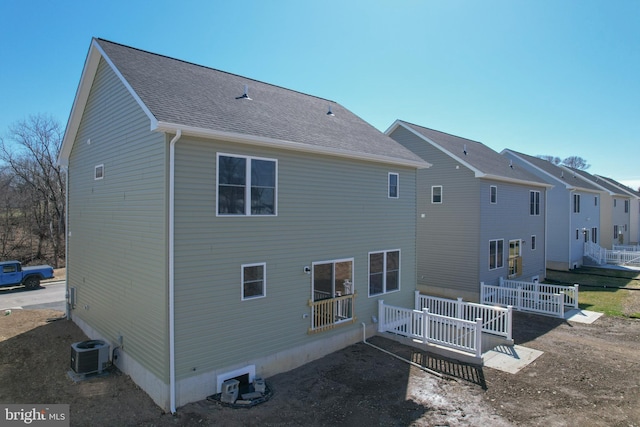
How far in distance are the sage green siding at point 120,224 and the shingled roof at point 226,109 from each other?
0.47 metres

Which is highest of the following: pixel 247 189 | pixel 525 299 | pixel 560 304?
pixel 247 189

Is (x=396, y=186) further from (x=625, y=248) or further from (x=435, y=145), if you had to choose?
(x=625, y=248)

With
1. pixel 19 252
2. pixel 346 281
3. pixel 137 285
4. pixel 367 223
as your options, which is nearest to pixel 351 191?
pixel 367 223

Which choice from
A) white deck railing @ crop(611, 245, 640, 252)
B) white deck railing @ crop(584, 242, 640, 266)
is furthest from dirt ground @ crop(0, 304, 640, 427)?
white deck railing @ crop(611, 245, 640, 252)

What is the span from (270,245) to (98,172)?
5.53 meters

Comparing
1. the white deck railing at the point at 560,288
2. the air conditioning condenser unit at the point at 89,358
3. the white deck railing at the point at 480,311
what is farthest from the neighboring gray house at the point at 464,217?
the air conditioning condenser unit at the point at 89,358

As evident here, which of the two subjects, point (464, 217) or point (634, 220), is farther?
point (634, 220)

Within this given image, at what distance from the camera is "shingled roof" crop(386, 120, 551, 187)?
17.4 meters

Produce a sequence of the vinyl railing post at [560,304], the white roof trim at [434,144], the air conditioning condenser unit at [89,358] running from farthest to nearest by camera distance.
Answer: the white roof trim at [434,144]
the vinyl railing post at [560,304]
the air conditioning condenser unit at [89,358]

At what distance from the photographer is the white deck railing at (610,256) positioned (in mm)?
27875

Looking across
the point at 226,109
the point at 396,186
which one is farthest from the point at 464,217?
the point at 226,109

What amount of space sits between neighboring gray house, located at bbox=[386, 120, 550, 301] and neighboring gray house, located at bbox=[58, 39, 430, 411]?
17.0 feet

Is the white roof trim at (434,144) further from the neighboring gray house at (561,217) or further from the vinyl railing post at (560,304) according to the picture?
the neighboring gray house at (561,217)

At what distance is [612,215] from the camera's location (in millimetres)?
33625
